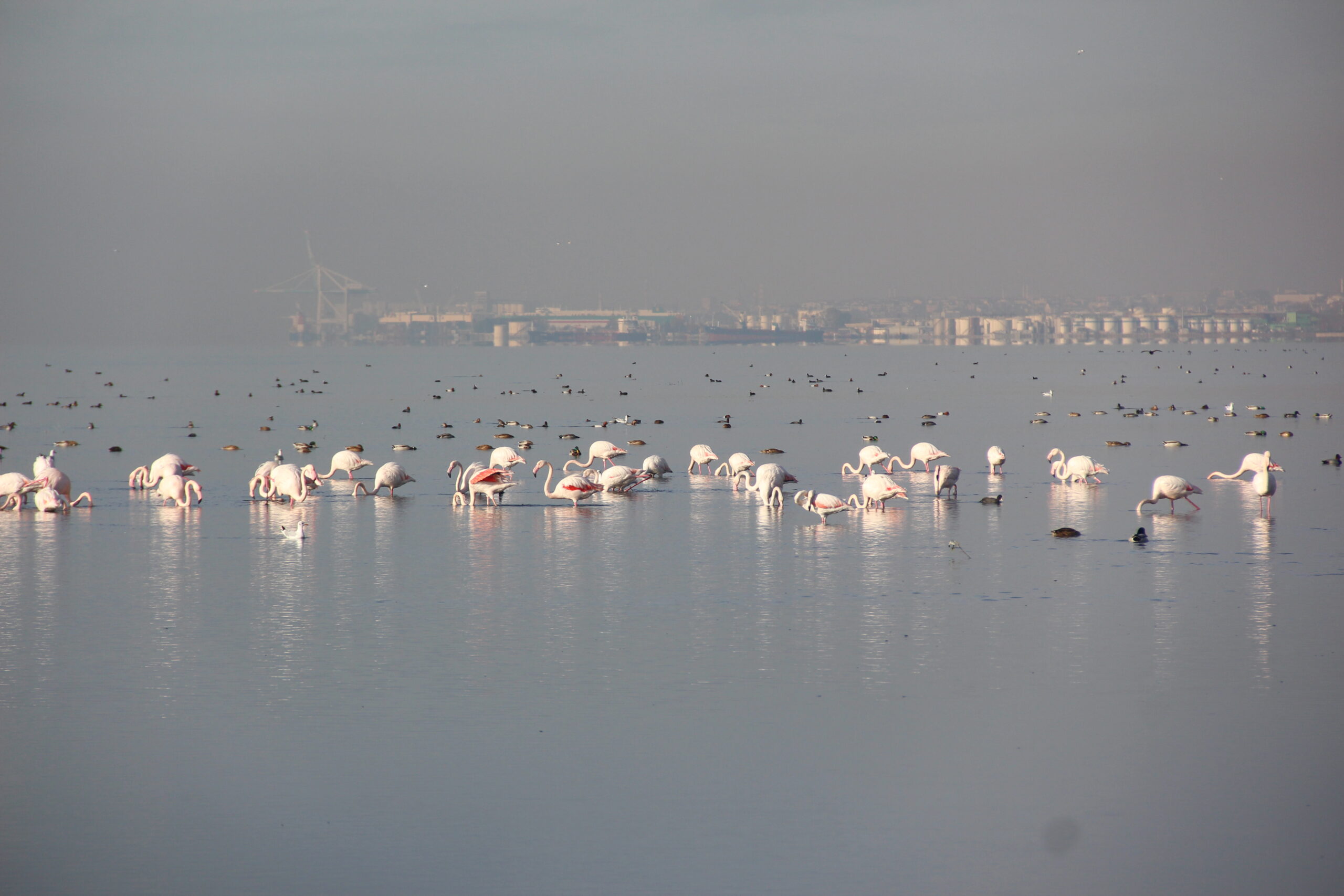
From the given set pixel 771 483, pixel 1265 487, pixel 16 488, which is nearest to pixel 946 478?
pixel 771 483

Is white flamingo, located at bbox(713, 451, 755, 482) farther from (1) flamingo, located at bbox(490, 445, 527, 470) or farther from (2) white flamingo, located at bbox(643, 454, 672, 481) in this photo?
(1) flamingo, located at bbox(490, 445, 527, 470)

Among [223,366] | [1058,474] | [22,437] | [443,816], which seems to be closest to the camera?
[443,816]

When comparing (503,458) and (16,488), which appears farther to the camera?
(503,458)

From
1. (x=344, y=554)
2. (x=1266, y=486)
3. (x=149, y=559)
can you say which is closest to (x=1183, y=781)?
(x=344, y=554)

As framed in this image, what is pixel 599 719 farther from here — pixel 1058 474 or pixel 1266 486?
pixel 1058 474

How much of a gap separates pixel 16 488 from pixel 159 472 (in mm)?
2736

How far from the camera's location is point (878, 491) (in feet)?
75.2

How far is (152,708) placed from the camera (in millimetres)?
10758

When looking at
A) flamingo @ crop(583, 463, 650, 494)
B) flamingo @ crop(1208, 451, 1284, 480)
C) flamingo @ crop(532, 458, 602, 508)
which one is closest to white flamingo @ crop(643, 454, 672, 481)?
flamingo @ crop(583, 463, 650, 494)

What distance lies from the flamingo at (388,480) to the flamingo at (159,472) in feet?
10.2

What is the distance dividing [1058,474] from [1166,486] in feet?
16.5

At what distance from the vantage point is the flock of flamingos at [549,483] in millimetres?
22625

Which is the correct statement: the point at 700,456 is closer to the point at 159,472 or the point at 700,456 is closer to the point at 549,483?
the point at 549,483

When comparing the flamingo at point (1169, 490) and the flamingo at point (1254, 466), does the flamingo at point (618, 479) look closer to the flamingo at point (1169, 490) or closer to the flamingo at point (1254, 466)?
the flamingo at point (1169, 490)
